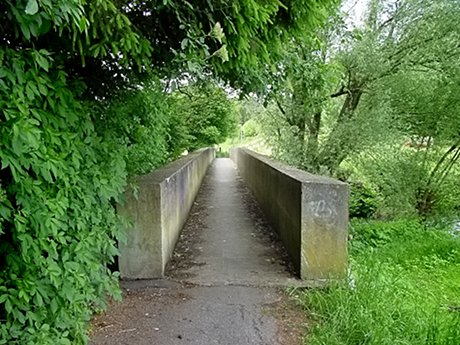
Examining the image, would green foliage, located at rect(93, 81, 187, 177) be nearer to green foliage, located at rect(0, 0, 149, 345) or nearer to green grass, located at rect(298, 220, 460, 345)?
green foliage, located at rect(0, 0, 149, 345)

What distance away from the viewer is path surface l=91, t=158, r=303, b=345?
3.40 meters

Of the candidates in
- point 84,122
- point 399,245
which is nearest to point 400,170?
point 399,245

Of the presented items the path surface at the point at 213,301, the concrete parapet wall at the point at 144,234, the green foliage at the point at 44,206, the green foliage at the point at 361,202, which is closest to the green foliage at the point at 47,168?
the green foliage at the point at 44,206

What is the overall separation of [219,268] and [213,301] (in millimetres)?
887

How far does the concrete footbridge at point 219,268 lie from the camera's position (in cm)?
350

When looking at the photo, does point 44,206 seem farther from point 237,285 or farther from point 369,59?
point 369,59

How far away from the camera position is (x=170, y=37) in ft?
10.4

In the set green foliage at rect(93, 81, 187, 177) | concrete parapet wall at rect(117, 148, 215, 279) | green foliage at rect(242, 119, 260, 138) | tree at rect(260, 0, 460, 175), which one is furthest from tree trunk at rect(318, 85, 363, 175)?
concrete parapet wall at rect(117, 148, 215, 279)

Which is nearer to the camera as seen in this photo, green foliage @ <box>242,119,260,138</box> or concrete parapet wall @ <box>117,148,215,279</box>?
concrete parapet wall @ <box>117,148,215,279</box>

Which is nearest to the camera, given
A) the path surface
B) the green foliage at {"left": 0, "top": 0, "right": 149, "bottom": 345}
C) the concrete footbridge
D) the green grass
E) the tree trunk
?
the green foliage at {"left": 0, "top": 0, "right": 149, "bottom": 345}

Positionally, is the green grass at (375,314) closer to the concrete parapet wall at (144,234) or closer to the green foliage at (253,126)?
the concrete parapet wall at (144,234)

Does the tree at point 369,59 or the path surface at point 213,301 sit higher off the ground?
the tree at point 369,59

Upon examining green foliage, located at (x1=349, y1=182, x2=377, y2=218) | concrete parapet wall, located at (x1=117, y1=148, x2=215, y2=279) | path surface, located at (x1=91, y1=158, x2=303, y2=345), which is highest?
concrete parapet wall, located at (x1=117, y1=148, x2=215, y2=279)

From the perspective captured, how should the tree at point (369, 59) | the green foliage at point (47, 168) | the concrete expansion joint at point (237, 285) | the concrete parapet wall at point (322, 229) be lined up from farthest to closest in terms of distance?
the tree at point (369, 59)
the concrete parapet wall at point (322, 229)
the concrete expansion joint at point (237, 285)
the green foliage at point (47, 168)
